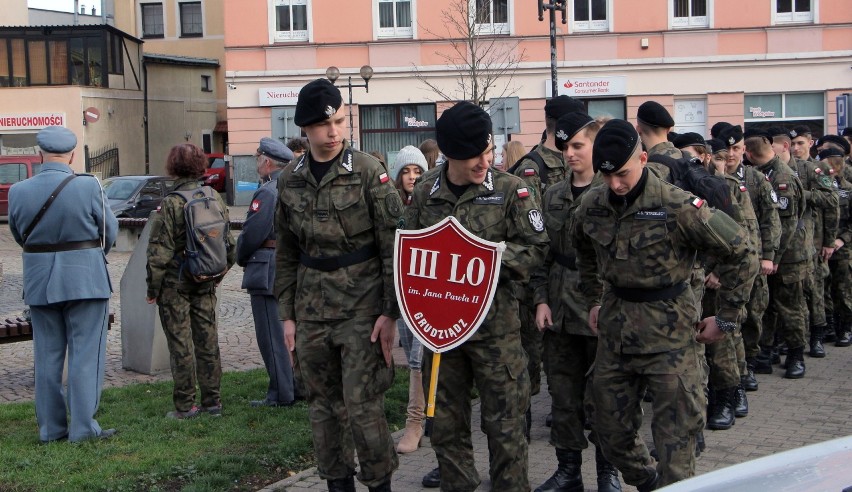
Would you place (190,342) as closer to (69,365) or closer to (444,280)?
(69,365)

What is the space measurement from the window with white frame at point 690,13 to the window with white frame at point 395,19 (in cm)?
781

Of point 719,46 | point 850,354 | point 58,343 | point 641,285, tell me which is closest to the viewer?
point 641,285

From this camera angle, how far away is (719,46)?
32406 mm

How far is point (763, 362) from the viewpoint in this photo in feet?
33.8

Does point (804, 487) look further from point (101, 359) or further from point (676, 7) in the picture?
point (676, 7)

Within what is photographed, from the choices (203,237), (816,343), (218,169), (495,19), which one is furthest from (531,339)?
(218,169)

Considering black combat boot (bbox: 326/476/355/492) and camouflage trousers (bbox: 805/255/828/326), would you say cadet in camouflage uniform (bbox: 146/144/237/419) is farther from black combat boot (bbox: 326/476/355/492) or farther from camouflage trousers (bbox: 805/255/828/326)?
camouflage trousers (bbox: 805/255/828/326)

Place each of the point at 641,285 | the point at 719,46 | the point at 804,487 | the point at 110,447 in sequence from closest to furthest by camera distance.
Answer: the point at 804,487
the point at 641,285
the point at 110,447
the point at 719,46

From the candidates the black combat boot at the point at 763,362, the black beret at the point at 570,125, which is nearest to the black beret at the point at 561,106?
the black beret at the point at 570,125

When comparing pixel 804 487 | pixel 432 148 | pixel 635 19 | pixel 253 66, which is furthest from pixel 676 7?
pixel 804 487

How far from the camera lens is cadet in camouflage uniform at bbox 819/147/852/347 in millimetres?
11945

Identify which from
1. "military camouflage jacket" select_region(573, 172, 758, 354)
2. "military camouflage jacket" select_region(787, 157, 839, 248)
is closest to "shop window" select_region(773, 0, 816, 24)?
"military camouflage jacket" select_region(787, 157, 839, 248)

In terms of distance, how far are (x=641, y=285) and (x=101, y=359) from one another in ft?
13.7

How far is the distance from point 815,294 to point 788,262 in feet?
3.11
